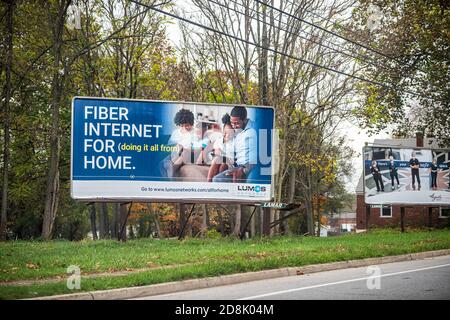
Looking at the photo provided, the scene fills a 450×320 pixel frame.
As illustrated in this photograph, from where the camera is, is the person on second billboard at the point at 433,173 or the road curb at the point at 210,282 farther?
the person on second billboard at the point at 433,173

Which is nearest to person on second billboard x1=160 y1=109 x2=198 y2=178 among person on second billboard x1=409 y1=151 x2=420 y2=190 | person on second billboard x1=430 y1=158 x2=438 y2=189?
person on second billboard x1=409 y1=151 x2=420 y2=190

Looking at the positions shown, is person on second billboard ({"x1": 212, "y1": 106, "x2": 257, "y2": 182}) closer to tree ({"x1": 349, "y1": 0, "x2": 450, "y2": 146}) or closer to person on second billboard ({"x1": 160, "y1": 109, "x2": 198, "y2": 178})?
person on second billboard ({"x1": 160, "y1": 109, "x2": 198, "y2": 178})

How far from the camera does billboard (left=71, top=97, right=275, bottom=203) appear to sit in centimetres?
2053

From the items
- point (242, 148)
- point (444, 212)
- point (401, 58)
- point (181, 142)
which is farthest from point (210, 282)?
point (444, 212)

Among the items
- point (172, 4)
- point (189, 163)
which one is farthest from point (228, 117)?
point (172, 4)

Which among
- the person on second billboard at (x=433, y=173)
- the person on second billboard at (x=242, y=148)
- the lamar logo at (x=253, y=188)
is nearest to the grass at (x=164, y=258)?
the lamar logo at (x=253, y=188)

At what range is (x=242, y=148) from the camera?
21.6 meters

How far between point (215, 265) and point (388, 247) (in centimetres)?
725

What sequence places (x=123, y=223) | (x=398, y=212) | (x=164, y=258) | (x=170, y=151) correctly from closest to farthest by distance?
(x=164, y=258), (x=170, y=151), (x=123, y=223), (x=398, y=212)

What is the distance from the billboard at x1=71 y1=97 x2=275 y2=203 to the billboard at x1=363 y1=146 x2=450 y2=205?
1094 cm

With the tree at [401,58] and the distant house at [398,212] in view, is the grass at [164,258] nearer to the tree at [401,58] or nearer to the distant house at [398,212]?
the tree at [401,58]

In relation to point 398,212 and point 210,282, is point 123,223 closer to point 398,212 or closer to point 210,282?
point 210,282

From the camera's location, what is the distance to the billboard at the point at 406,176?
102 ft

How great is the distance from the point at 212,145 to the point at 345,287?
10207 millimetres
